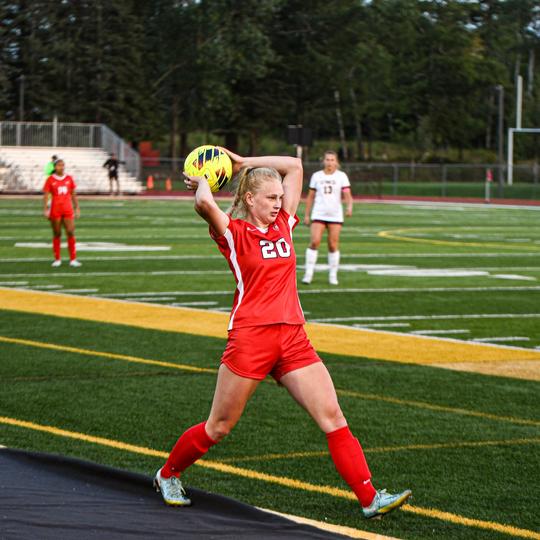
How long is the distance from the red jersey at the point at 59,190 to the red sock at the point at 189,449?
A: 51.4ft

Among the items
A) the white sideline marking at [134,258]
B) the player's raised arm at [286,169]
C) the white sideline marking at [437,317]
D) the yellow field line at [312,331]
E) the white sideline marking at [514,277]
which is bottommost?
the yellow field line at [312,331]

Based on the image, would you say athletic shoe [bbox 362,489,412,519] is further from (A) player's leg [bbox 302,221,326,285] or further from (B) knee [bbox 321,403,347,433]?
(A) player's leg [bbox 302,221,326,285]

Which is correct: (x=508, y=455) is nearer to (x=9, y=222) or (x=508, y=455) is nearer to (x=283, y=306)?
(x=283, y=306)

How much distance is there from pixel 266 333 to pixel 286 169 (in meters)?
1.11

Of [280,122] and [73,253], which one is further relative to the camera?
[280,122]

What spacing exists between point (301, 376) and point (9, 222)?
31372mm

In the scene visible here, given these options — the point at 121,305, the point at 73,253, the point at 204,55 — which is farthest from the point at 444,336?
the point at 204,55

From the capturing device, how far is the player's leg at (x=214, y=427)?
6.79 meters

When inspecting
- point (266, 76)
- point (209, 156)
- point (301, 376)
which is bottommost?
point (301, 376)

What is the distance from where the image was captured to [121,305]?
1670cm

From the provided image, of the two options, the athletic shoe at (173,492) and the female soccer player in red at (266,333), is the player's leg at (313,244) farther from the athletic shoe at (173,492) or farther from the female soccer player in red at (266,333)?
the female soccer player in red at (266,333)

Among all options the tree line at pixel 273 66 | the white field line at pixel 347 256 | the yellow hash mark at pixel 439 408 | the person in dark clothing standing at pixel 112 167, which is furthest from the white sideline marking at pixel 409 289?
the tree line at pixel 273 66

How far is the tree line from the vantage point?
3073 inches

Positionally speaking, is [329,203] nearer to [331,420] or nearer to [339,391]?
[339,391]
